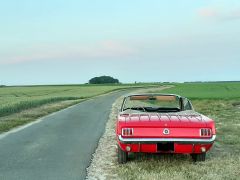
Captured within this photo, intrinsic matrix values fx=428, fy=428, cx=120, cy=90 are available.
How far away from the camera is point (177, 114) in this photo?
29.1 ft

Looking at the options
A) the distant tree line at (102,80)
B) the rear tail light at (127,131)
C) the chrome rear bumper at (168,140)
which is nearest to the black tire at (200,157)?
the chrome rear bumper at (168,140)

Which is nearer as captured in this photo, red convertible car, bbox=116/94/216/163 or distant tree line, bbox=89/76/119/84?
red convertible car, bbox=116/94/216/163

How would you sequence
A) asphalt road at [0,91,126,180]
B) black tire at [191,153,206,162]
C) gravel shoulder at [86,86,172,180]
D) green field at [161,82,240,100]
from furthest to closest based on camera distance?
green field at [161,82,240,100] → black tire at [191,153,206,162] → asphalt road at [0,91,126,180] → gravel shoulder at [86,86,172,180]

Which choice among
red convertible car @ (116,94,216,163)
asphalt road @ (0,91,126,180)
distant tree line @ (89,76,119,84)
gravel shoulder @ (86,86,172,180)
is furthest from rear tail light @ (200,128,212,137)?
distant tree line @ (89,76,119,84)

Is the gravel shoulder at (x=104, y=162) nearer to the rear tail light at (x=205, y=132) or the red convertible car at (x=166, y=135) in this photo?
the red convertible car at (x=166, y=135)

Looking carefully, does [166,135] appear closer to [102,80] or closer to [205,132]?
[205,132]

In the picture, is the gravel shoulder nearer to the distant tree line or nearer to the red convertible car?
the red convertible car

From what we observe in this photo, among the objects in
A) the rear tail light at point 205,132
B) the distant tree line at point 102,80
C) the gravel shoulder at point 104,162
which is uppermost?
the distant tree line at point 102,80

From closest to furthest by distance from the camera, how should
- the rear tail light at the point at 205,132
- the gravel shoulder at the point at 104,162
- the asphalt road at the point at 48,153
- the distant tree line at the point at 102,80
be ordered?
the gravel shoulder at the point at 104,162, the asphalt road at the point at 48,153, the rear tail light at the point at 205,132, the distant tree line at the point at 102,80

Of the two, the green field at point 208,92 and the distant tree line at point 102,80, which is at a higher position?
the distant tree line at point 102,80

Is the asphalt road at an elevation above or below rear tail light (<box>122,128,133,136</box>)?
below

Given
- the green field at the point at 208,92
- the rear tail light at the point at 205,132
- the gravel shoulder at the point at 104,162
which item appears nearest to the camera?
the gravel shoulder at the point at 104,162

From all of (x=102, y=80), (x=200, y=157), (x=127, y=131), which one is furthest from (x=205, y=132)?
(x=102, y=80)

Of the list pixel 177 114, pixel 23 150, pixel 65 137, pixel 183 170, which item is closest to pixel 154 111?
pixel 177 114
